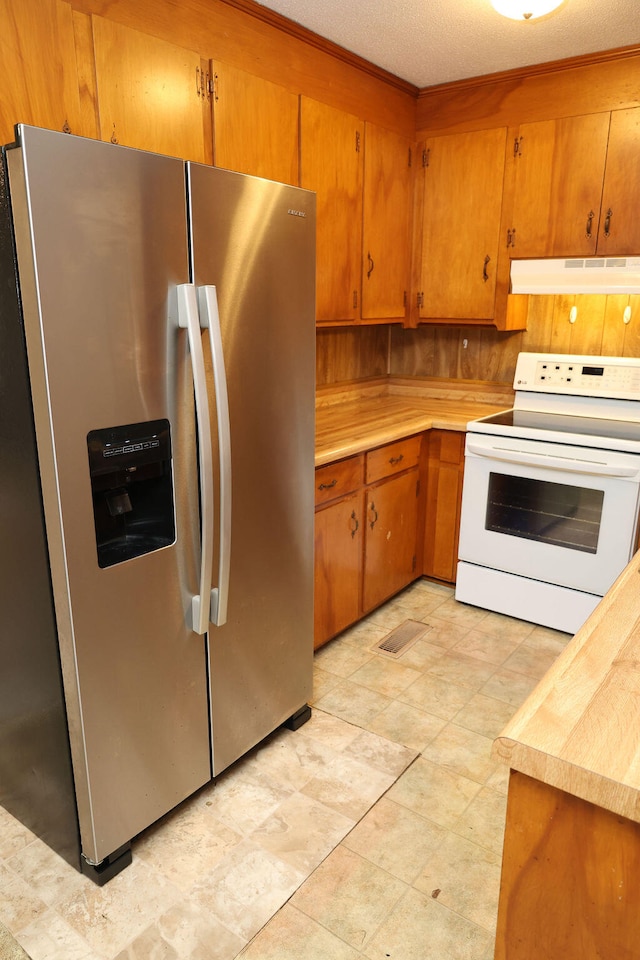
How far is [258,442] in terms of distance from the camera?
187 cm

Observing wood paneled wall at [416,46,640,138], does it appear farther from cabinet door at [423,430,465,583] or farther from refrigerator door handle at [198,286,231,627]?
refrigerator door handle at [198,286,231,627]

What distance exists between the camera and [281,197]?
70.4 inches

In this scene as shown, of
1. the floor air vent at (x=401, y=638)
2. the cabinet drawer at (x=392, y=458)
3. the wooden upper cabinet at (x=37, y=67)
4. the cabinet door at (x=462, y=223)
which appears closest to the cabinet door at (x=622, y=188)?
the cabinet door at (x=462, y=223)

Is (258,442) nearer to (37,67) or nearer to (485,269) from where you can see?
(37,67)

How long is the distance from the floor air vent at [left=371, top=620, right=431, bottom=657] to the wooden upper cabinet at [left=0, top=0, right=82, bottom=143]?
2232 mm

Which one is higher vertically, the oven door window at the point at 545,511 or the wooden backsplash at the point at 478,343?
the wooden backsplash at the point at 478,343

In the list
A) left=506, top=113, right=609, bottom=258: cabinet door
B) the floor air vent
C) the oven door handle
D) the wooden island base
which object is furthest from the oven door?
the wooden island base

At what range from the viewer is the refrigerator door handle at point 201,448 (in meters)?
1.53

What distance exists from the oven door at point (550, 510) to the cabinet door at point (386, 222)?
0.86 meters

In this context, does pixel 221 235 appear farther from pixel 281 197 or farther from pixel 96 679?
pixel 96 679

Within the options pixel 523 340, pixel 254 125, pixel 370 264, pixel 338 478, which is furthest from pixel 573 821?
pixel 523 340

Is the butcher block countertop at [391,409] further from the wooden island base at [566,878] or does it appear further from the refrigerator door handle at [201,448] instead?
the wooden island base at [566,878]

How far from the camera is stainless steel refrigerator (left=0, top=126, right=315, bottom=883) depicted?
135cm

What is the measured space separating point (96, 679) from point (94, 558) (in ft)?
0.99
